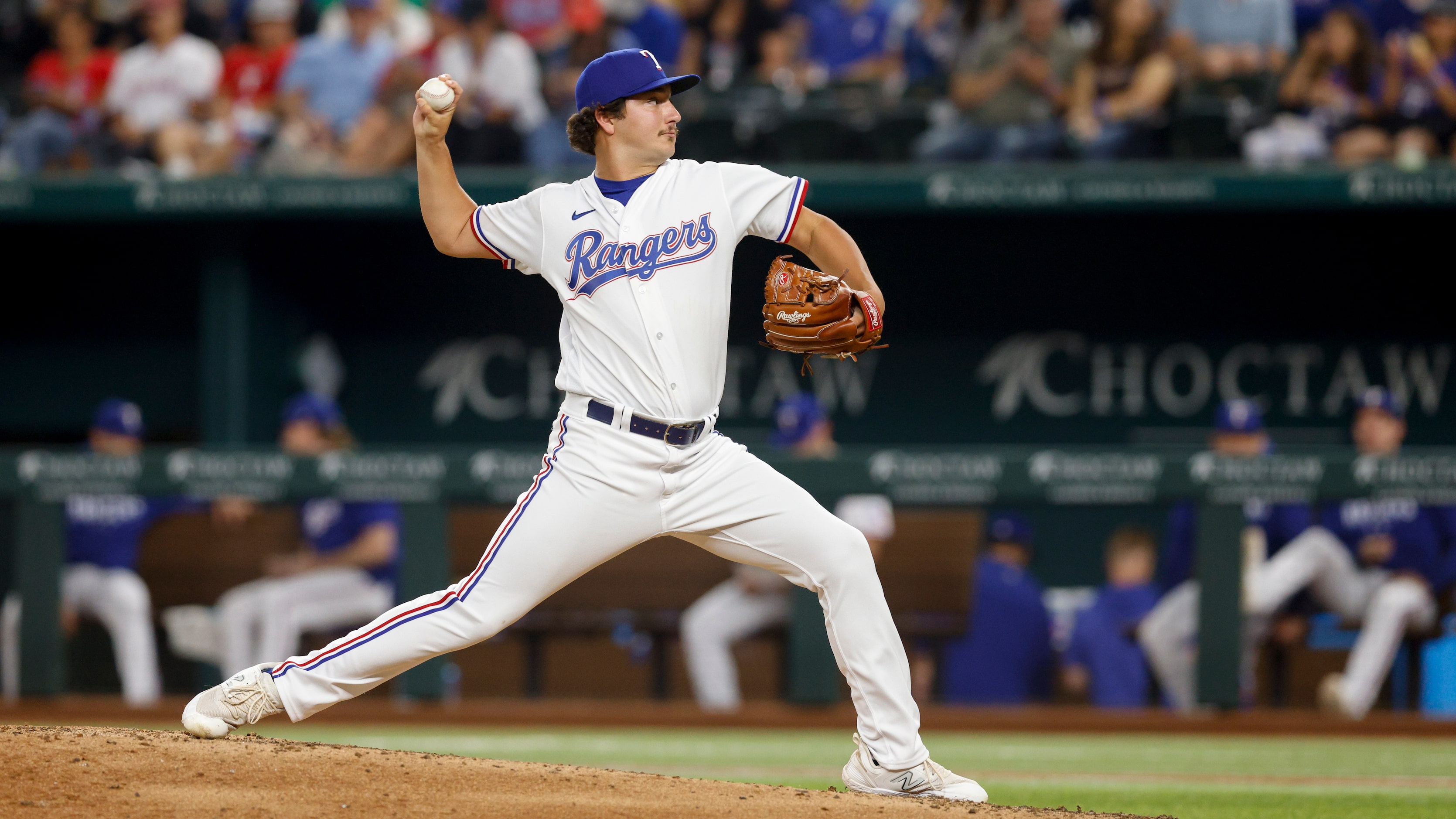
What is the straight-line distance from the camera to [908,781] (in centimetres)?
340

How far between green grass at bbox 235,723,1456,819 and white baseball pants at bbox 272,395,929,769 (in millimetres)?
1028

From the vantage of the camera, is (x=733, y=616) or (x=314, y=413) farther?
(x=314, y=413)

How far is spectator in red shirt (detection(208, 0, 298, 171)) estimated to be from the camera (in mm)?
9000

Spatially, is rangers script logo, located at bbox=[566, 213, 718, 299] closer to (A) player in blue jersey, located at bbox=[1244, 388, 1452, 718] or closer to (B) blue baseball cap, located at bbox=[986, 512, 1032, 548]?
(B) blue baseball cap, located at bbox=[986, 512, 1032, 548]

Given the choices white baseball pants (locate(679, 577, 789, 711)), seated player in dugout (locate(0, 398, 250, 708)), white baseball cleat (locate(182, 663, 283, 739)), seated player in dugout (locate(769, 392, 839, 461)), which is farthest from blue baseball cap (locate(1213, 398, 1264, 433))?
white baseball cleat (locate(182, 663, 283, 739))

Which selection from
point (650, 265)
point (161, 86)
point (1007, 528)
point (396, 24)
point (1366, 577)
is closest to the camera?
point (650, 265)

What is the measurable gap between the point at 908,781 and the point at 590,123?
1.59 metres

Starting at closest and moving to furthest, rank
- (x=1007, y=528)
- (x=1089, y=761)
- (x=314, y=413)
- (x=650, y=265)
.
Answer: (x=650, y=265), (x=1089, y=761), (x=1007, y=528), (x=314, y=413)

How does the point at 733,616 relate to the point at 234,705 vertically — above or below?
below

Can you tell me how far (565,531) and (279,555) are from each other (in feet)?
13.4

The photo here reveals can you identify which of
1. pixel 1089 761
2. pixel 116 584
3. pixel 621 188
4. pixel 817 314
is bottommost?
pixel 1089 761

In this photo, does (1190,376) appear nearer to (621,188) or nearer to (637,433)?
(621,188)

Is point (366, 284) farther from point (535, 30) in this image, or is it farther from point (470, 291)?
point (535, 30)

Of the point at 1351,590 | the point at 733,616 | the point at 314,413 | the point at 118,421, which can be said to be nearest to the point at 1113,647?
the point at 1351,590
